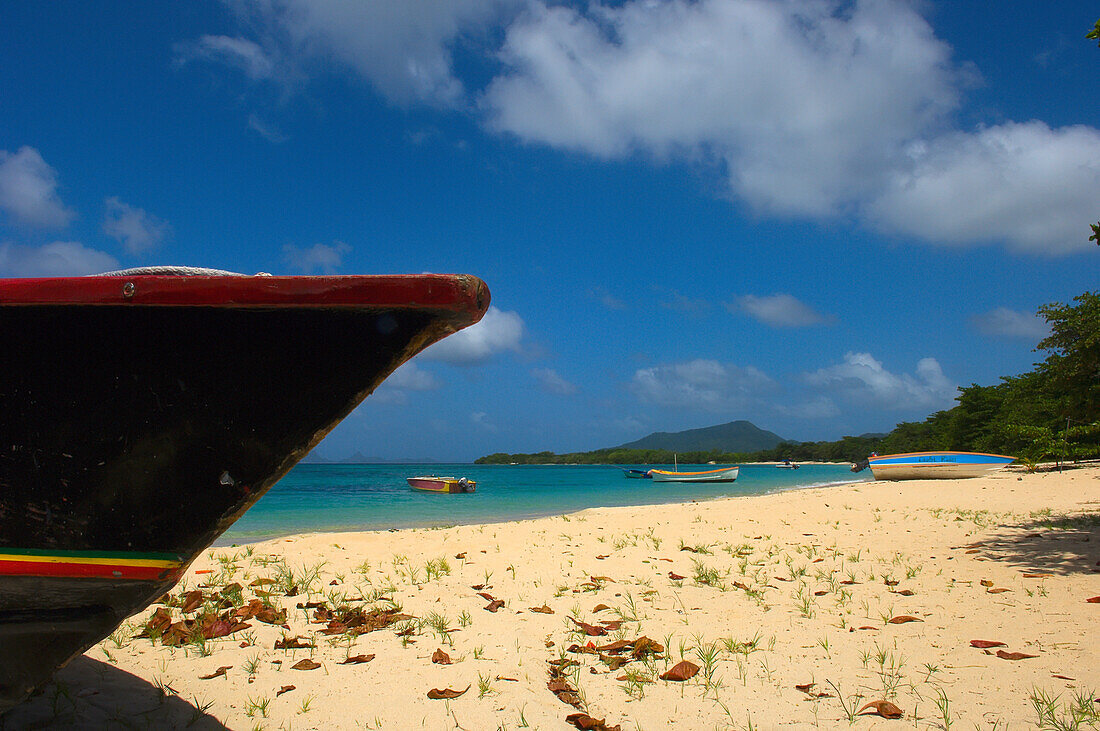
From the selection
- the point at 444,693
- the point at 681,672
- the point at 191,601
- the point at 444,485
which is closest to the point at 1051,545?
the point at 681,672

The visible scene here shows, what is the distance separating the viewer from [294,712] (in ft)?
9.82

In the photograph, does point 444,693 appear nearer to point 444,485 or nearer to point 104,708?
point 104,708

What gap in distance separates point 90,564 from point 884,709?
3555 millimetres

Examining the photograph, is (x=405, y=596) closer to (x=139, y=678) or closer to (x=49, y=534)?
(x=139, y=678)

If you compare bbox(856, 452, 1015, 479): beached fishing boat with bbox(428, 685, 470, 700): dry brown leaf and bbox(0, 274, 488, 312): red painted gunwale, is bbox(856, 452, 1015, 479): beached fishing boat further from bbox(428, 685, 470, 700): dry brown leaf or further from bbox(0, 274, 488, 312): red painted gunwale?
bbox(0, 274, 488, 312): red painted gunwale

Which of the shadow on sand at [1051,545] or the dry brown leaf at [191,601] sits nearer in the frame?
the dry brown leaf at [191,601]

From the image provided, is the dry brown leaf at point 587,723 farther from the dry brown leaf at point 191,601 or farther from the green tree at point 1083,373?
the green tree at point 1083,373

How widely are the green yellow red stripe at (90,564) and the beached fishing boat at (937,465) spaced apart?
26848 mm

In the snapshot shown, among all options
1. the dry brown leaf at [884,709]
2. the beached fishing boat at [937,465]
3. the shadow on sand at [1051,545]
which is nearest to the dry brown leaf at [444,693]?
the dry brown leaf at [884,709]

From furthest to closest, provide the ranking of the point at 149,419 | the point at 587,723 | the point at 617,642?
1. the point at 617,642
2. the point at 587,723
3. the point at 149,419

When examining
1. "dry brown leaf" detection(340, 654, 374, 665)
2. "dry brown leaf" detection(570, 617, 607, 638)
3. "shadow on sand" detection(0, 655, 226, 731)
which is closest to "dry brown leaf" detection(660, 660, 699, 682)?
"dry brown leaf" detection(570, 617, 607, 638)

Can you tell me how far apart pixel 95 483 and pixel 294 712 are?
1.64 m

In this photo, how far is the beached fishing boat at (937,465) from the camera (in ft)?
73.5

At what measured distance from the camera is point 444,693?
10.3 ft
